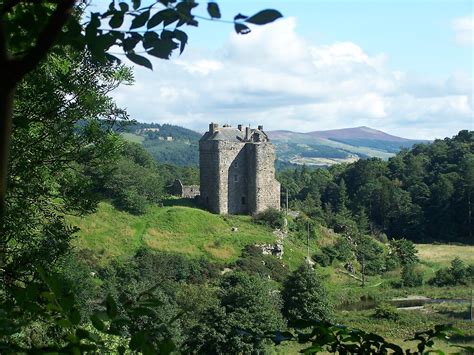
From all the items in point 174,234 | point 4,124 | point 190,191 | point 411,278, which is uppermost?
point 4,124

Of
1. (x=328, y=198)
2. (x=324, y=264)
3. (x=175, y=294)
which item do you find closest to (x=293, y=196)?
A: (x=328, y=198)

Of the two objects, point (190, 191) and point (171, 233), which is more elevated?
point (190, 191)

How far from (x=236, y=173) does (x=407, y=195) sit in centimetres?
3198

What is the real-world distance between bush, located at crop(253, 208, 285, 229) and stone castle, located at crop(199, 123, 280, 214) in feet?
1.08

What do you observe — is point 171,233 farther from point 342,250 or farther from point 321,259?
point 342,250

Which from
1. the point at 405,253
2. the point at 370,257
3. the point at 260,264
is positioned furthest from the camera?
the point at 405,253

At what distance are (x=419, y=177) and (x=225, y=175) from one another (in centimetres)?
3687

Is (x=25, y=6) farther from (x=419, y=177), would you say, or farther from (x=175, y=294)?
(x=419, y=177)

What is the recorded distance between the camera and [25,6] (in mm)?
2855

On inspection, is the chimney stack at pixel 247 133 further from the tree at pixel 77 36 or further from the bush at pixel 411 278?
the tree at pixel 77 36

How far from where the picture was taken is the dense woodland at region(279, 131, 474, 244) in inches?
2434

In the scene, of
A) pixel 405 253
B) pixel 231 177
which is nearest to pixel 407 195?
pixel 405 253

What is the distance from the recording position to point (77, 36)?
100 inches

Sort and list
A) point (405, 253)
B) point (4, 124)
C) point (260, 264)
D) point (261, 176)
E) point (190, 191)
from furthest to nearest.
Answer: point (405, 253) < point (190, 191) < point (261, 176) < point (260, 264) < point (4, 124)
